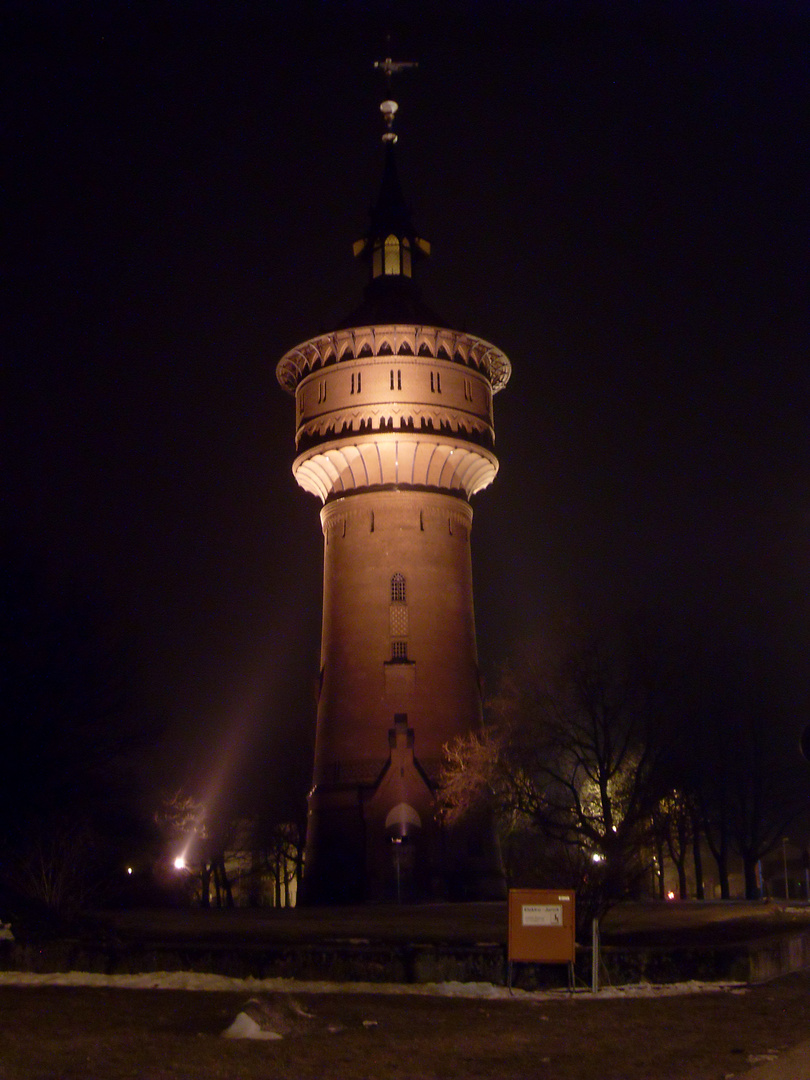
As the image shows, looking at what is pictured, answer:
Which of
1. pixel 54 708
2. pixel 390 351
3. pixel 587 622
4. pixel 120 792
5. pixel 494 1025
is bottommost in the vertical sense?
pixel 494 1025

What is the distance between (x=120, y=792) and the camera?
3212 cm

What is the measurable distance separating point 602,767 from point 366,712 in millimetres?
8851

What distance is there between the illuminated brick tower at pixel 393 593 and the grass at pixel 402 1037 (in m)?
23.6

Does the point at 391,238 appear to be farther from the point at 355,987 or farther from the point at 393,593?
the point at 355,987

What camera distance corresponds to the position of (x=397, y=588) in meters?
40.3

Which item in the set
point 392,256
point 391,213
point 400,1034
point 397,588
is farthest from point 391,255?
point 400,1034

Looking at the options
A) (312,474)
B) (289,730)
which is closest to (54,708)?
(312,474)

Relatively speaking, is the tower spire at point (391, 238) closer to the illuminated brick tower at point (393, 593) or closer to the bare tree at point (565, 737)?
the illuminated brick tower at point (393, 593)

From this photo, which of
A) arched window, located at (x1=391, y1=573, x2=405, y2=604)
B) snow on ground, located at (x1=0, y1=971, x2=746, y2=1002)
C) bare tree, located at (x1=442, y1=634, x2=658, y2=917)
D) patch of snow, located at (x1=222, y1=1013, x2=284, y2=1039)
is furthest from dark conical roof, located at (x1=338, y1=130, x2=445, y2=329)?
patch of snow, located at (x1=222, y1=1013, x2=284, y2=1039)

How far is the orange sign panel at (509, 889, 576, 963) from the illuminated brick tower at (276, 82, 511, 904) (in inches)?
908

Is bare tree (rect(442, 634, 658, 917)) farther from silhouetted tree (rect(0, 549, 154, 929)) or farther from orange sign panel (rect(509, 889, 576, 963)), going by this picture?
orange sign panel (rect(509, 889, 576, 963))

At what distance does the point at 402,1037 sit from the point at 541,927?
348 cm

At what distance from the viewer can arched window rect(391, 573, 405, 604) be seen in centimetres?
4019

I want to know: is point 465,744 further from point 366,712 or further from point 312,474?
point 312,474
